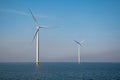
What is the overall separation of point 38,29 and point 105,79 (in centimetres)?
5404

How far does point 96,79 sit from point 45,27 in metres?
49.1

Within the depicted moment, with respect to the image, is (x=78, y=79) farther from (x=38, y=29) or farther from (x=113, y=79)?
(x=38, y=29)

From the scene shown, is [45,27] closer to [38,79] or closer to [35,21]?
[35,21]

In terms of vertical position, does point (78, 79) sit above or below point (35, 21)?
below

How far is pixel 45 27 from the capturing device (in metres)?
115

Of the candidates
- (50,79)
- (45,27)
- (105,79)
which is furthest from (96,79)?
(45,27)

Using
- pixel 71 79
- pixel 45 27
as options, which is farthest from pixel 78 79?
pixel 45 27

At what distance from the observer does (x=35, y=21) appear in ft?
375

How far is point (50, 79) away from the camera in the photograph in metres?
73.2

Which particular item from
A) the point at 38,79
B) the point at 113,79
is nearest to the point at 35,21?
the point at 38,79

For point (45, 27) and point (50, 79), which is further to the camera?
point (45, 27)

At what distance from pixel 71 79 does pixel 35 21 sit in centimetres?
4908

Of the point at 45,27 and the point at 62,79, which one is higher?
the point at 45,27

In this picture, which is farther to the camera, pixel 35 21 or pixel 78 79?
pixel 35 21
